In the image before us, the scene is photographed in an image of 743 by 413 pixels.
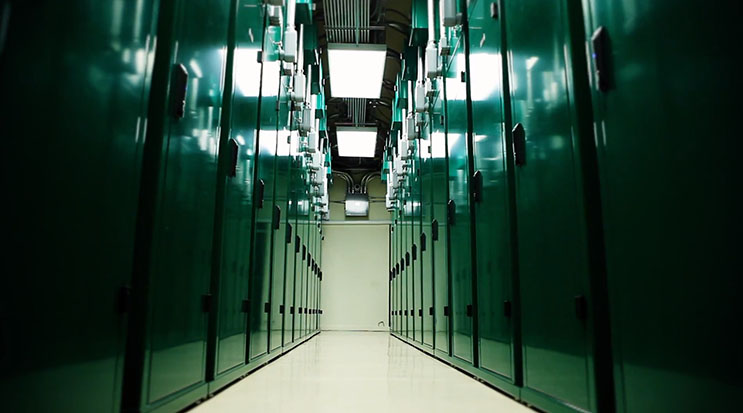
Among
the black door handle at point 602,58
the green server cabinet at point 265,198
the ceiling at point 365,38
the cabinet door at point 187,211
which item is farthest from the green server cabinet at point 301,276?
the black door handle at point 602,58

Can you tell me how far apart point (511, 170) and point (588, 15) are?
1.00 m

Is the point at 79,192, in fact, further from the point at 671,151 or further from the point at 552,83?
the point at 552,83

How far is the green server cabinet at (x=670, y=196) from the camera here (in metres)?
1.00

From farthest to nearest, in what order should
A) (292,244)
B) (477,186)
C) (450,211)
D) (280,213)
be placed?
1. (292,244)
2. (280,213)
3. (450,211)
4. (477,186)

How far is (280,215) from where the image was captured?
4.58 meters

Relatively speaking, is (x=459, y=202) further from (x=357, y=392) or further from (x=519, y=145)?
(x=357, y=392)

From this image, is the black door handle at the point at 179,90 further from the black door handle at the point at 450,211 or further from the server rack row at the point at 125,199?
the black door handle at the point at 450,211

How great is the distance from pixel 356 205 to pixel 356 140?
11.5 ft

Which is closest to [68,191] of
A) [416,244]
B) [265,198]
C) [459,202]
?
[265,198]

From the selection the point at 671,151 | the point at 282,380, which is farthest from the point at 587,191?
the point at 282,380

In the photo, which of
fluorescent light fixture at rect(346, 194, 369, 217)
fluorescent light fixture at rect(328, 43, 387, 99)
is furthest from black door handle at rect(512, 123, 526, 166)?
fluorescent light fixture at rect(346, 194, 369, 217)

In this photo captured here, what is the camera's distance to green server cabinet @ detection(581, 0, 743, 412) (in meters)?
1.00

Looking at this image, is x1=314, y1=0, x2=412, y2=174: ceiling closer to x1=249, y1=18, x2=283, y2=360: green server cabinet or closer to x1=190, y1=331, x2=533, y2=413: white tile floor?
x1=249, y1=18, x2=283, y2=360: green server cabinet

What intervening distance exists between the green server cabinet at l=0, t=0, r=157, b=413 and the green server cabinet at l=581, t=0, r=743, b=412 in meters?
1.29
